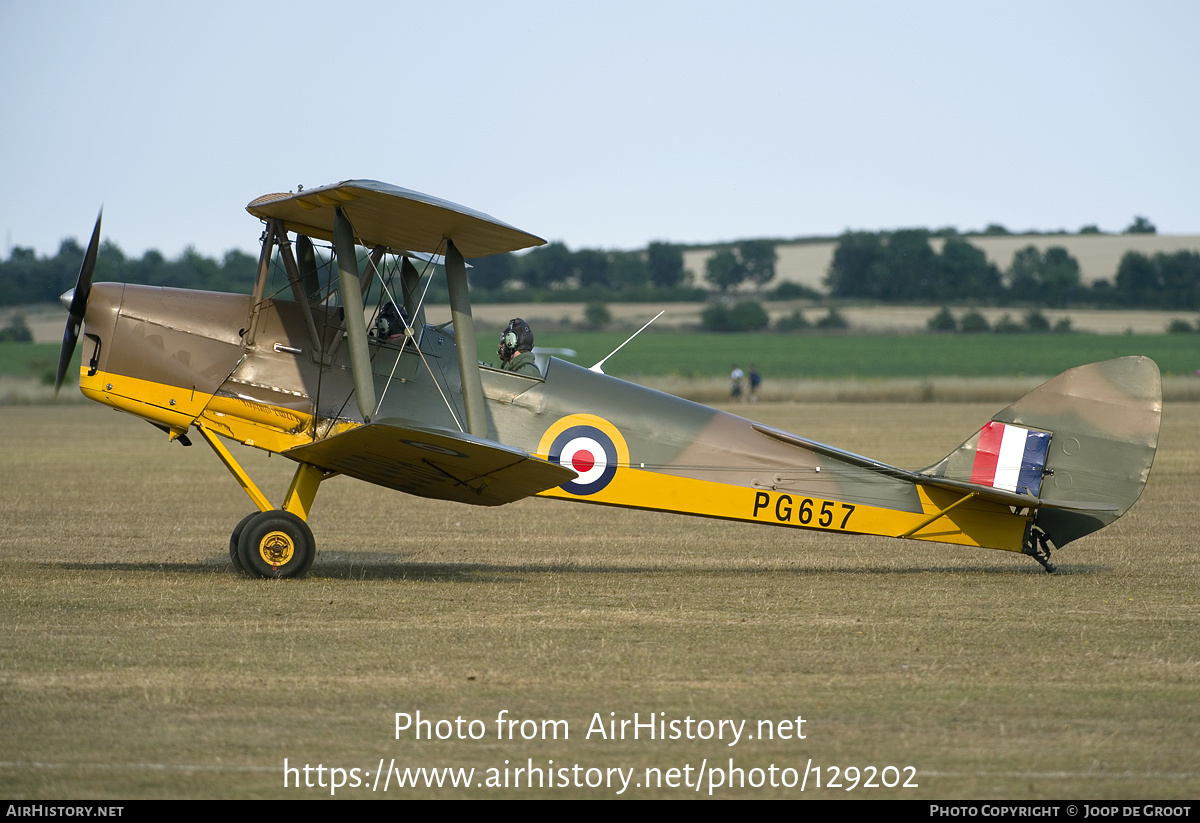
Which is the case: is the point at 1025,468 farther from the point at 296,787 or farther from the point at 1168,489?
the point at 1168,489

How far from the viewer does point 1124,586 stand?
8945 mm

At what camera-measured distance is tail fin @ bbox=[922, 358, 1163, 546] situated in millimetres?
9164

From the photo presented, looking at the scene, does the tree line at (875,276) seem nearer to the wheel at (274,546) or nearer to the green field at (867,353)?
the green field at (867,353)

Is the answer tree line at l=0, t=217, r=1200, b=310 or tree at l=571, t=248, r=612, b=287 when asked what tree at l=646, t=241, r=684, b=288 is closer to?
tree line at l=0, t=217, r=1200, b=310

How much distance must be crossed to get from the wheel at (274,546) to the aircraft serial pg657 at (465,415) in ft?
0.05

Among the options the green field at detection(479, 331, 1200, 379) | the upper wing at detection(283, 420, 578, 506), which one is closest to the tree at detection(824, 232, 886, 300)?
the green field at detection(479, 331, 1200, 379)

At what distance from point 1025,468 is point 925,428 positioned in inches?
847

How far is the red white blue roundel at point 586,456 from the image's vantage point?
9234 millimetres

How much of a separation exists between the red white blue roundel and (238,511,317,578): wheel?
6.63 ft

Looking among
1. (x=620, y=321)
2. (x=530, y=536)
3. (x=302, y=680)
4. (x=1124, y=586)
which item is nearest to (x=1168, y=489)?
(x=1124, y=586)

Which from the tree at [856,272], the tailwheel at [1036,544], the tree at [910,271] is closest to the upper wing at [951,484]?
the tailwheel at [1036,544]

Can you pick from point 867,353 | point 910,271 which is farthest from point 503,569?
point 910,271

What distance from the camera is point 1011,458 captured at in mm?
9352

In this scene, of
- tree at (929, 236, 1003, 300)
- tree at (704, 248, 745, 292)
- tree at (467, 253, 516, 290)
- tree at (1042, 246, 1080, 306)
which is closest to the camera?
tree at (467, 253, 516, 290)
